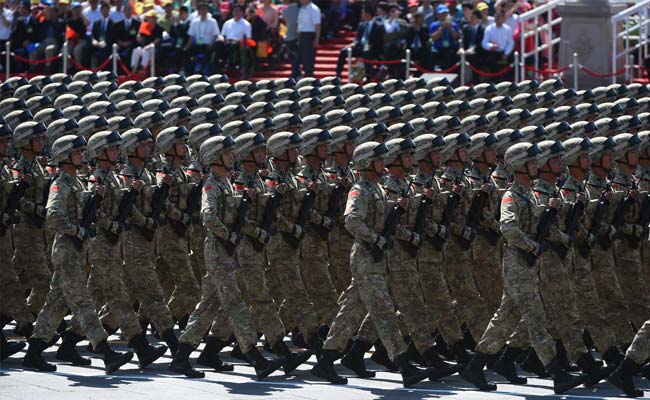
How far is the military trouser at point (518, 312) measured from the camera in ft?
46.4

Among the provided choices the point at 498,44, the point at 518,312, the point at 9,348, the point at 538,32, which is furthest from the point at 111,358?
the point at 538,32

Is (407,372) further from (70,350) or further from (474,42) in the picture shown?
(474,42)

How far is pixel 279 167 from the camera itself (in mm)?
15789

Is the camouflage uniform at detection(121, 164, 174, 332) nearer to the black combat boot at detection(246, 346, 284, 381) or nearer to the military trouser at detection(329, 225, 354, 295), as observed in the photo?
the black combat boot at detection(246, 346, 284, 381)

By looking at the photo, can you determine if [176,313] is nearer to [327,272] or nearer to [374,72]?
[327,272]

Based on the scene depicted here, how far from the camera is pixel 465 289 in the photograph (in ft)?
50.7

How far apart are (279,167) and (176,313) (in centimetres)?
165

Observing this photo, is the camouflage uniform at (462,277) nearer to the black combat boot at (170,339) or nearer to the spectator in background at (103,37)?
the black combat boot at (170,339)

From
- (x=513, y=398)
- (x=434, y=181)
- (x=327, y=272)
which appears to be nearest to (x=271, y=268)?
(x=327, y=272)

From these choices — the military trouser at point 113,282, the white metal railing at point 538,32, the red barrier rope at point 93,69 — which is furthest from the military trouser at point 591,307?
the red barrier rope at point 93,69

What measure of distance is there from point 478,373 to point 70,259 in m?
3.34

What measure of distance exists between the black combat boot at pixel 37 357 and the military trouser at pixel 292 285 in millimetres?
1974

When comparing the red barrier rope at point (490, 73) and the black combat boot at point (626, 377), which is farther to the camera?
the red barrier rope at point (490, 73)

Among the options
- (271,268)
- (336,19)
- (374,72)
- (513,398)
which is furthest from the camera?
A: (336,19)
